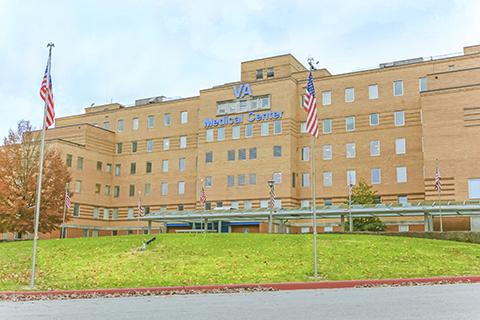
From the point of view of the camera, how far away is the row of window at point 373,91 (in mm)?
57562

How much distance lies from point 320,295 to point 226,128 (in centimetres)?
4938

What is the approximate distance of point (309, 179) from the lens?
6231 cm

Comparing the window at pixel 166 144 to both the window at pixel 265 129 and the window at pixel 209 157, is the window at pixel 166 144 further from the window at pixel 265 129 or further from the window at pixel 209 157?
the window at pixel 265 129

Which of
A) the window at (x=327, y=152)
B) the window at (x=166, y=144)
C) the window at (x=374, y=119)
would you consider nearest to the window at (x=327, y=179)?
the window at (x=327, y=152)

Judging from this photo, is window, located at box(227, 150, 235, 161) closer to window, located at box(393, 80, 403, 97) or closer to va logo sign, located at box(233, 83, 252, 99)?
va logo sign, located at box(233, 83, 252, 99)

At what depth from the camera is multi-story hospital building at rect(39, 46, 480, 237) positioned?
52.0 metres

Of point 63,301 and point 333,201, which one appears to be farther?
point 333,201

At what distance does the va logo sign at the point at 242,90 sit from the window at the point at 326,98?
8181 millimetres

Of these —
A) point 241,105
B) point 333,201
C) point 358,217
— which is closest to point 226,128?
point 241,105

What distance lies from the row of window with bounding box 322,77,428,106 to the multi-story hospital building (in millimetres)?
107

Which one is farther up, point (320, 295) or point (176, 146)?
point (176, 146)

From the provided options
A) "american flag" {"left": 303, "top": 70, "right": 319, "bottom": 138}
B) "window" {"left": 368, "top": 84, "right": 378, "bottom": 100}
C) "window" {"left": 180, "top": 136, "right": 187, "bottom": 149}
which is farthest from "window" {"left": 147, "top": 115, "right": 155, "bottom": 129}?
"american flag" {"left": 303, "top": 70, "right": 319, "bottom": 138}

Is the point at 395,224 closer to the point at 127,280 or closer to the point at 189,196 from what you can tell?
the point at 189,196

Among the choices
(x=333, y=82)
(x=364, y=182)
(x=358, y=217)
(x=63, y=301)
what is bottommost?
(x=63, y=301)
